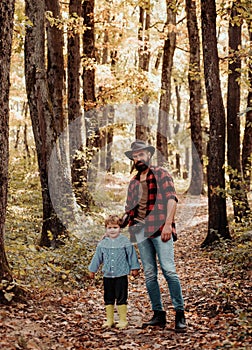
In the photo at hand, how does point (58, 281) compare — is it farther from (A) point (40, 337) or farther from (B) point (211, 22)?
(B) point (211, 22)

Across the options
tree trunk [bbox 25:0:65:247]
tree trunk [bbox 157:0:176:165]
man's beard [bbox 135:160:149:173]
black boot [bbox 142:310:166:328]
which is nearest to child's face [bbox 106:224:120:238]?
man's beard [bbox 135:160:149:173]

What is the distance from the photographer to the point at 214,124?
12.1 m

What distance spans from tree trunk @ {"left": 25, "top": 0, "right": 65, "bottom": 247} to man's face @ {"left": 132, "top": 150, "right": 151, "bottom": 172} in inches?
175

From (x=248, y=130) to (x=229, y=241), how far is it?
237 inches

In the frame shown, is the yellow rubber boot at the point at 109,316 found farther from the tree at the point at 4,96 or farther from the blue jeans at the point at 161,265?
the tree at the point at 4,96

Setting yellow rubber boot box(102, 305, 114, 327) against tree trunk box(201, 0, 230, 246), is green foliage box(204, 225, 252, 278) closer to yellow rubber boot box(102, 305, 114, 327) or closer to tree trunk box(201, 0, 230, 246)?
tree trunk box(201, 0, 230, 246)

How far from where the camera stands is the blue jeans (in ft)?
20.1

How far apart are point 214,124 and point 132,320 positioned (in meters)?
6.60

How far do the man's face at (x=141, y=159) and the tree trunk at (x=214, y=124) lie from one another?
5.75 m

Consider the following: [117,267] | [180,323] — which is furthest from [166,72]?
[180,323]

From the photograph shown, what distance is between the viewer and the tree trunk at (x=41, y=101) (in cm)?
1054

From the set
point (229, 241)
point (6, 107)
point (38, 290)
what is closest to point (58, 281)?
point (38, 290)

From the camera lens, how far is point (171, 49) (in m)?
21.9

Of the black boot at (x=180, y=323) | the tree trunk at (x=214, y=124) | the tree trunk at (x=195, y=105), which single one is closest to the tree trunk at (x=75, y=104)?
the tree trunk at (x=214, y=124)
